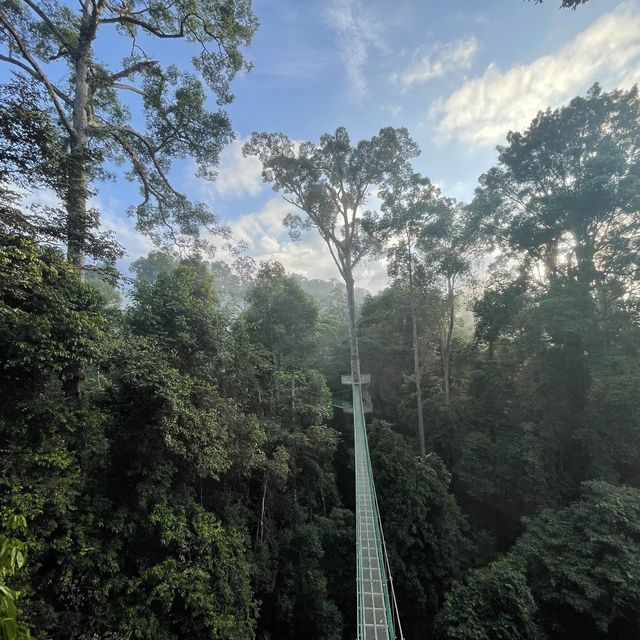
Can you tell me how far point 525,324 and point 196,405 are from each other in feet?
23.4

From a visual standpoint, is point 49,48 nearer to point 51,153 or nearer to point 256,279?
point 51,153

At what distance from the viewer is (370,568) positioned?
4.26m

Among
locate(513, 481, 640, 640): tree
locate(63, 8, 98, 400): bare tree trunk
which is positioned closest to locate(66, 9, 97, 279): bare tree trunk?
locate(63, 8, 98, 400): bare tree trunk

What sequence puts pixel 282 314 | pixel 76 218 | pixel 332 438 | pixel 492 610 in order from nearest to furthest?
1. pixel 76 218
2. pixel 492 610
3. pixel 332 438
4. pixel 282 314

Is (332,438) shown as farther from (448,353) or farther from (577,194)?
(577,194)

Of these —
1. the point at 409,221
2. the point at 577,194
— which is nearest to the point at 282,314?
the point at 409,221

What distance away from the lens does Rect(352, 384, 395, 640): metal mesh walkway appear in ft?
10.9

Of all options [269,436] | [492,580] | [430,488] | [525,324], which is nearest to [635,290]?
[525,324]

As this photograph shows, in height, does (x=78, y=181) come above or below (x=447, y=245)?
below

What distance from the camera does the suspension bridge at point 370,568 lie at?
332 centimetres

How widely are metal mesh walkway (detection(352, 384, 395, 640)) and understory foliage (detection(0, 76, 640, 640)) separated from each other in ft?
2.82

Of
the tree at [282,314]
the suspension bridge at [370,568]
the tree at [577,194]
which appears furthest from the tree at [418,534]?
the tree at [577,194]

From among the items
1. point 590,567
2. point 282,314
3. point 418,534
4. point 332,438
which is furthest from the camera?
point 282,314

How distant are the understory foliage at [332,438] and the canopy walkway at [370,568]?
85 cm
